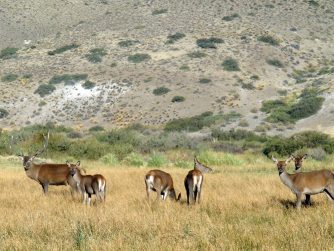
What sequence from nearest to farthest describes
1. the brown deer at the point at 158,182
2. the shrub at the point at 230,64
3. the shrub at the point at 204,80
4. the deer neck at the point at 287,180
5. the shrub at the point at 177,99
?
the deer neck at the point at 287,180
the brown deer at the point at 158,182
the shrub at the point at 177,99
the shrub at the point at 204,80
the shrub at the point at 230,64

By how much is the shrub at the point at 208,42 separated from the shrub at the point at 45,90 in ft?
84.2

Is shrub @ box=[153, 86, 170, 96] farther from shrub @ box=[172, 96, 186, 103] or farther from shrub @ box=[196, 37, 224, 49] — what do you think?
shrub @ box=[196, 37, 224, 49]

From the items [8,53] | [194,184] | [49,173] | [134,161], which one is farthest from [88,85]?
[194,184]

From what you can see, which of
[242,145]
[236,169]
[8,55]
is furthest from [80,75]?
[236,169]

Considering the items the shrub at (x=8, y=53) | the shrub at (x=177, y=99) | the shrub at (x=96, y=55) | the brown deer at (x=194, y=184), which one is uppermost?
the brown deer at (x=194, y=184)

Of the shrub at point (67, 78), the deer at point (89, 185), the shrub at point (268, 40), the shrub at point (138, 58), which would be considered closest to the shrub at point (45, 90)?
the shrub at point (67, 78)

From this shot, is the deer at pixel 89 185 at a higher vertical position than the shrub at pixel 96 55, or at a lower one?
higher

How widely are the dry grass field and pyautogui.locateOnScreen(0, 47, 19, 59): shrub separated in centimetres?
7389

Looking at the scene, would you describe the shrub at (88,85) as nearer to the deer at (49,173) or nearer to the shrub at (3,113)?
the shrub at (3,113)

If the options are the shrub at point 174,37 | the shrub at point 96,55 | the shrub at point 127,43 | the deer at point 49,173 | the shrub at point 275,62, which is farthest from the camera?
the shrub at point 127,43

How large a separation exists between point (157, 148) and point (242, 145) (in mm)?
6800

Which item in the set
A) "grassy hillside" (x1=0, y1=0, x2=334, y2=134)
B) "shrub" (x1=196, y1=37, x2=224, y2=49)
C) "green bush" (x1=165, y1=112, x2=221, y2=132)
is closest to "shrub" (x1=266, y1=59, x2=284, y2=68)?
"grassy hillside" (x1=0, y1=0, x2=334, y2=134)

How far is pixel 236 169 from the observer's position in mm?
25859

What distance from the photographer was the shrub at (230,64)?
242 ft
